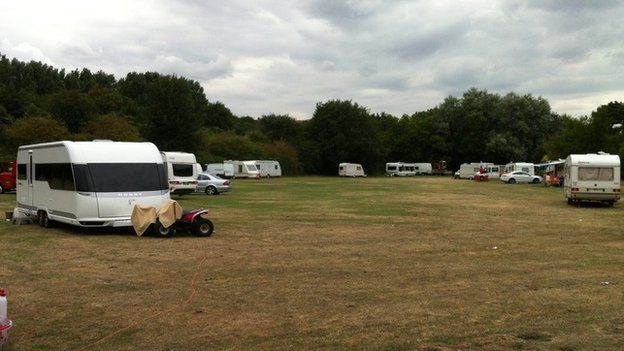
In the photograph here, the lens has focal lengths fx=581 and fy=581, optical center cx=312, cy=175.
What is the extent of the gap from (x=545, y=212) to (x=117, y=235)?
56.6 feet

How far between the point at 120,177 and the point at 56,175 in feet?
7.16

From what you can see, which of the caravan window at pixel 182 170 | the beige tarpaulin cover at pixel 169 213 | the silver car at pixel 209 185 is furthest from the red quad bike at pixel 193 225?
the silver car at pixel 209 185

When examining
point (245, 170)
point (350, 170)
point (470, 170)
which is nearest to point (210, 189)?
point (245, 170)

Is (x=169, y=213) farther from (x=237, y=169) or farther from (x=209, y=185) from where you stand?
(x=237, y=169)

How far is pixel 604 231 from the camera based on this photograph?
17.5 meters

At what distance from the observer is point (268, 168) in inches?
2781

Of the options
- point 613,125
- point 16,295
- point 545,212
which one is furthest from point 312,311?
point 613,125

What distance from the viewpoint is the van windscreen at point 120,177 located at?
52.8 feet

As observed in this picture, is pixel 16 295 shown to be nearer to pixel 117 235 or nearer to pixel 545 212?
pixel 117 235

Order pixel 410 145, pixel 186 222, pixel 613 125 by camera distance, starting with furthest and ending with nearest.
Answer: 1. pixel 410 145
2. pixel 613 125
3. pixel 186 222

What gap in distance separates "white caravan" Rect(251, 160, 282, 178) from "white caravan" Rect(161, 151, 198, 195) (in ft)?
118

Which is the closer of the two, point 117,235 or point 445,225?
point 117,235

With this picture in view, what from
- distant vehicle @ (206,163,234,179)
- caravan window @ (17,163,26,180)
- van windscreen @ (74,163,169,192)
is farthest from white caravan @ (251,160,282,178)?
van windscreen @ (74,163,169,192)

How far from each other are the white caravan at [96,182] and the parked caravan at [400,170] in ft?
236
